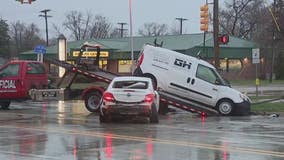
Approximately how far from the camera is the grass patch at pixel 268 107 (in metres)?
24.2

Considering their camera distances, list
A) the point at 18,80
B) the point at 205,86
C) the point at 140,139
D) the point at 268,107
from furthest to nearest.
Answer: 1. the point at 268,107
2. the point at 18,80
3. the point at 205,86
4. the point at 140,139

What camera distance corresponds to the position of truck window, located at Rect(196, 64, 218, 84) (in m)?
22.7

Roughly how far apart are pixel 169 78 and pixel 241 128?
5.93 metres

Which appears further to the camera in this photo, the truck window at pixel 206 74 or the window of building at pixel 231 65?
the window of building at pixel 231 65

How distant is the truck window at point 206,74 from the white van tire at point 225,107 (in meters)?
0.85

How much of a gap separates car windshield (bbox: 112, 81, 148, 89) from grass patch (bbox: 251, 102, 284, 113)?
689 cm

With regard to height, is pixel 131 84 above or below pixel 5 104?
above

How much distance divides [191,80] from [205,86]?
0.58 metres

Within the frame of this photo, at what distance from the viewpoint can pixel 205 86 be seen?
22.6 m

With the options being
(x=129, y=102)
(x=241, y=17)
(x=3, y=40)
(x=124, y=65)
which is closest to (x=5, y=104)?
(x=129, y=102)

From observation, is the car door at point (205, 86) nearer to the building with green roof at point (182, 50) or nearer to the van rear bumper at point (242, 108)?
the van rear bumper at point (242, 108)

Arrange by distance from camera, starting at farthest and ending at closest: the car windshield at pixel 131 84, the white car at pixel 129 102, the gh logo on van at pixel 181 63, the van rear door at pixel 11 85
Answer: the van rear door at pixel 11 85 → the gh logo on van at pixel 181 63 → the car windshield at pixel 131 84 → the white car at pixel 129 102

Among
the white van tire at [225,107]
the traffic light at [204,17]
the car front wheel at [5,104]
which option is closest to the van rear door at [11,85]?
the car front wheel at [5,104]

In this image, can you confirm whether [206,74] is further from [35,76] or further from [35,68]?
[35,68]
